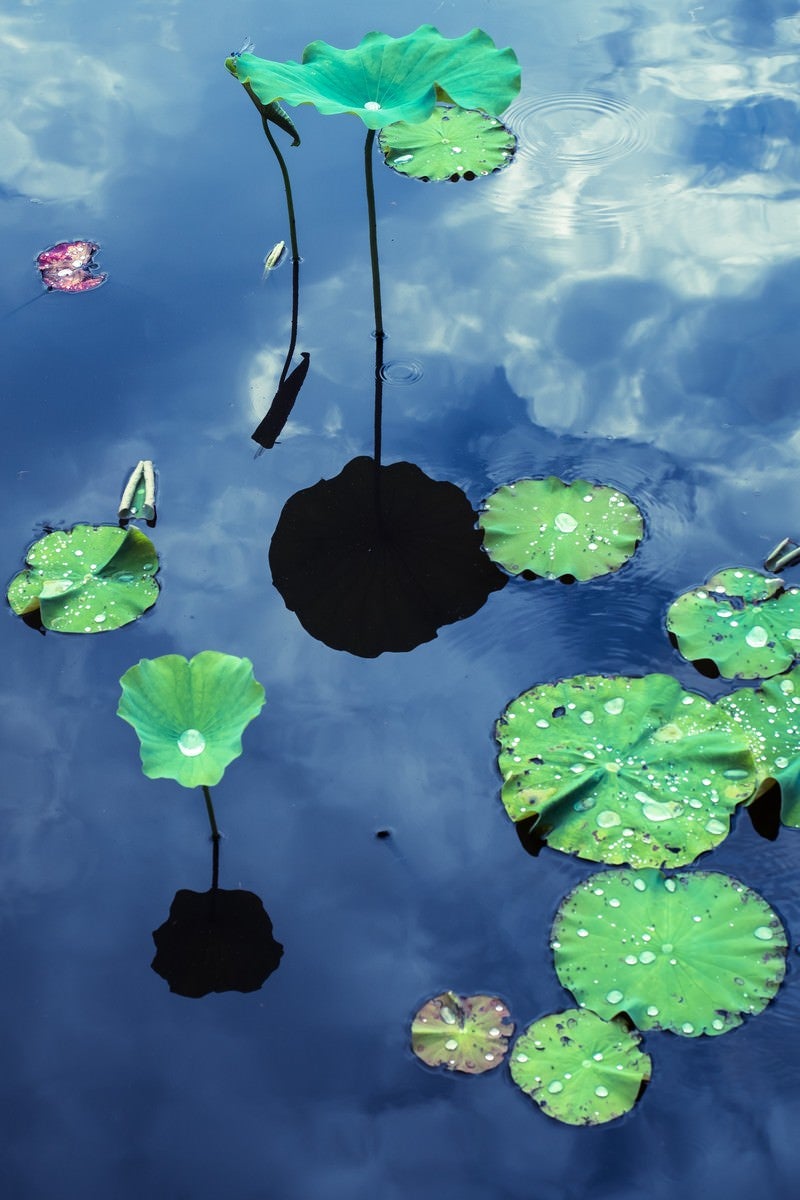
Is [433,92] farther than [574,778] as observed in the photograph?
Yes

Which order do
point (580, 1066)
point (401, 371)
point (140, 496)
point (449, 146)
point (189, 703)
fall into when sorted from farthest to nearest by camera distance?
point (449, 146) → point (401, 371) → point (140, 496) → point (189, 703) → point (580, 1066)

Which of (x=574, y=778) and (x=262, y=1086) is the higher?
(x=574, y=778)

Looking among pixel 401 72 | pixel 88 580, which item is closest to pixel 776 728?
pixel 88 580

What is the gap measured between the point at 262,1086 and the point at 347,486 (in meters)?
1.83

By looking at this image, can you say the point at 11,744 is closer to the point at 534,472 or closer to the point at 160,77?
the point at 534,472

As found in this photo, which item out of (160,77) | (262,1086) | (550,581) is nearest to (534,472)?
(550,581)

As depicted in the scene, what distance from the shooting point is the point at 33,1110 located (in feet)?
8.10

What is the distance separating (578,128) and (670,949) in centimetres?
361

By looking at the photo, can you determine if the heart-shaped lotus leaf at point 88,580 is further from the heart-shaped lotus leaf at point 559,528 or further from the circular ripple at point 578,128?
the circular ripple at point 578,128

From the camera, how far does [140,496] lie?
3.64 meters

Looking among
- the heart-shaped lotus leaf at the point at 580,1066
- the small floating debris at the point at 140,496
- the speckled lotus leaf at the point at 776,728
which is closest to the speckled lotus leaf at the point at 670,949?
the heart-shaped lotus leaf at the point at 580,1066

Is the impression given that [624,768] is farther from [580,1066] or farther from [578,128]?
[578,128]

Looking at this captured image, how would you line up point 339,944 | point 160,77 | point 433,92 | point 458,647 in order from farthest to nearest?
point 160,77 → point 433,92 → point 458,647 → point 339,944

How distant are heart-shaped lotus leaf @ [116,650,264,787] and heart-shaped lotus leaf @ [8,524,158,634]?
0.68 m
